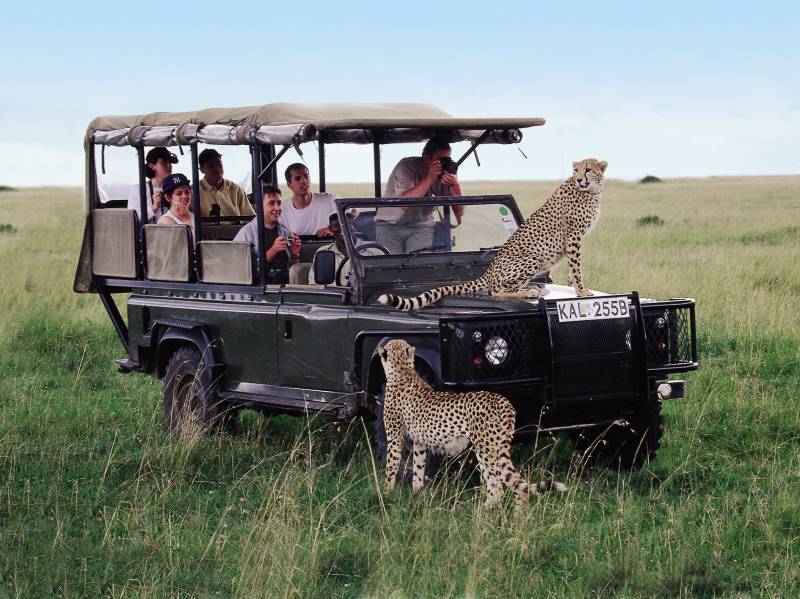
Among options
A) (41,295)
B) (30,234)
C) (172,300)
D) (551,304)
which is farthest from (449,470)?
(30,234)

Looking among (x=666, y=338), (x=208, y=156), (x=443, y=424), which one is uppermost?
(x=208, y=156)

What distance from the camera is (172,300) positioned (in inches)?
317

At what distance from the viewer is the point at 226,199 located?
874 centimetres

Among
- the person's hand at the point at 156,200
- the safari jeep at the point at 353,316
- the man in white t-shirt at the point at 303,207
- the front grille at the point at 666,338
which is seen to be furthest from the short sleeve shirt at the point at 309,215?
the front grille at the point at 666,338

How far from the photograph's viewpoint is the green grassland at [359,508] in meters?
4.94

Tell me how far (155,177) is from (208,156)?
39 cm

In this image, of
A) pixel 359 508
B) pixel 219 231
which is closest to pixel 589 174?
pixel 359 508

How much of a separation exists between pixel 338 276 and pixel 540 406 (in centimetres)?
151

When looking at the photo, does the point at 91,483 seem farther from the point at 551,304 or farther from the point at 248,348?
the point at 551,304

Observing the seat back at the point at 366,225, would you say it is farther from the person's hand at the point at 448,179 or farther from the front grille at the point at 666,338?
the front grille at the point at 666,338

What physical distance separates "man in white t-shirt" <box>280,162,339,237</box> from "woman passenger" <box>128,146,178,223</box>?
2.97 ft

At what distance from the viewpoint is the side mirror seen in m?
6.47

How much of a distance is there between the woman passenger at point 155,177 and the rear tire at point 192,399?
1.01 meters

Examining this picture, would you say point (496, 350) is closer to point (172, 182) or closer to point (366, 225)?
point (366, 225)
